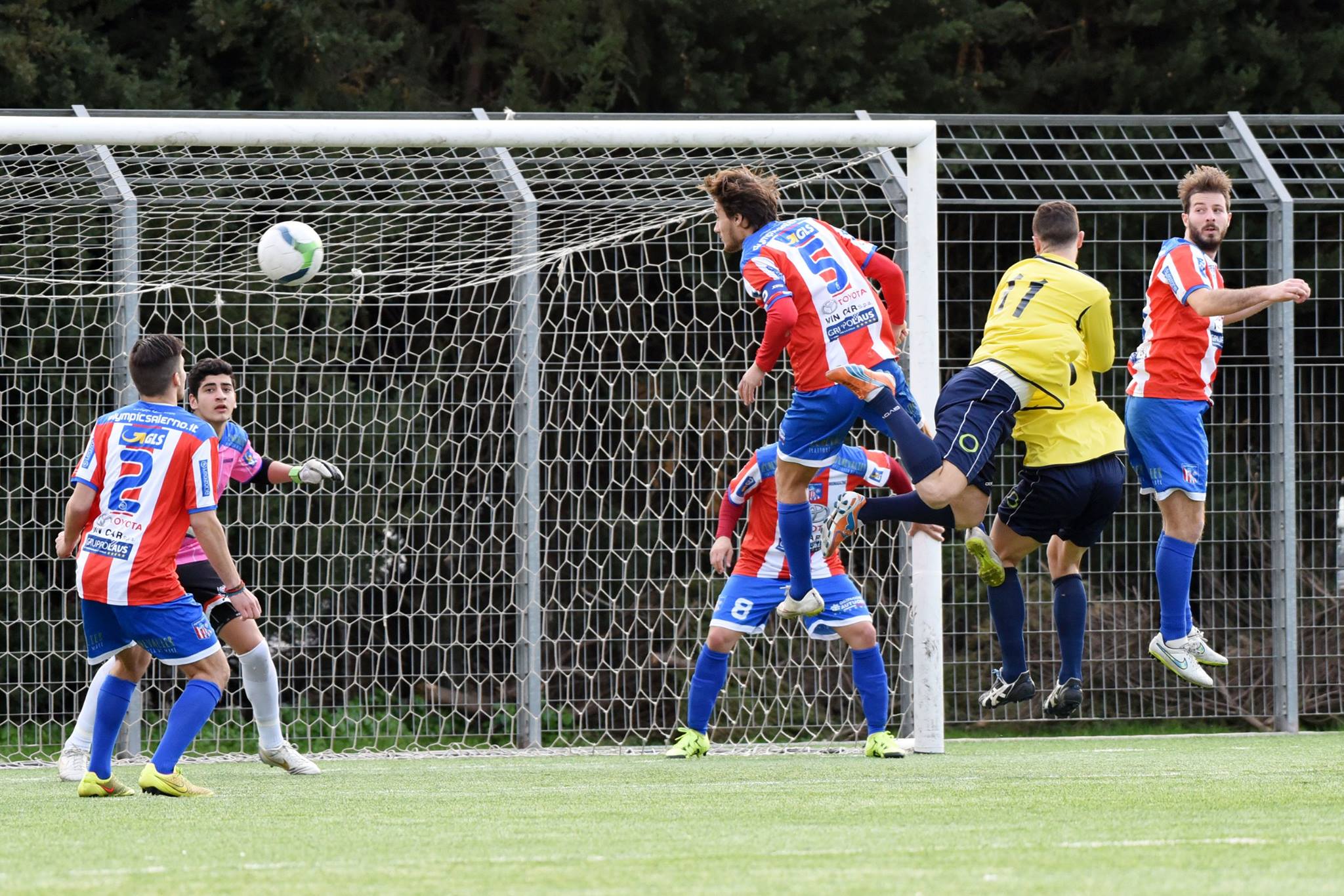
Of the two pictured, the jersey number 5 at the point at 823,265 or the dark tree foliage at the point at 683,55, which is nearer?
the jersey number 5 at the point at 823,265

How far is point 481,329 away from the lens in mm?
10000

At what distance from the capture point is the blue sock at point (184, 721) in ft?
19.4

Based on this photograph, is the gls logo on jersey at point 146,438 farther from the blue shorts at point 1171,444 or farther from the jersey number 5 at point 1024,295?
the blue shorts at point 1171,444

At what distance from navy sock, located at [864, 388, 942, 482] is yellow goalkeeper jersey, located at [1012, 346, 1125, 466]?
0.49 metres

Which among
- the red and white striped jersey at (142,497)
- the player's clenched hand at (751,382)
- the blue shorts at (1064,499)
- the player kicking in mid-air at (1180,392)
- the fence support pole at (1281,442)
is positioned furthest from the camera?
the fence support pole at (1281,442)

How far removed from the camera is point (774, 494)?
795cm

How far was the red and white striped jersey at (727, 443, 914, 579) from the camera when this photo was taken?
25.5 ft

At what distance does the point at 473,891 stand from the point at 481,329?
672 centimetres

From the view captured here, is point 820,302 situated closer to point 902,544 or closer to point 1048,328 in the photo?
point 1048,328


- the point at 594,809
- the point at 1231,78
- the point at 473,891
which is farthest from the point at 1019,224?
the point at 473,891

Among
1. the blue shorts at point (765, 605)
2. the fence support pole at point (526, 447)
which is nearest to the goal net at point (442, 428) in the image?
the fence support pole at point (526, 447)

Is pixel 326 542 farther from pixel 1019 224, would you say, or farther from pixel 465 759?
pixel 1019 224

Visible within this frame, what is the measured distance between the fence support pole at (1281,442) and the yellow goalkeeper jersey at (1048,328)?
3.34 metres

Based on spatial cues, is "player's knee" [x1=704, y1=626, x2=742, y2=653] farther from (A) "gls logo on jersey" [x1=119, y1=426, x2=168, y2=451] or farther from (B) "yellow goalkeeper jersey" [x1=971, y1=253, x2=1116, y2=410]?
Result: (A) "gls logo on jersey" [x1=119, y1=426, x2=168, y2=451]
